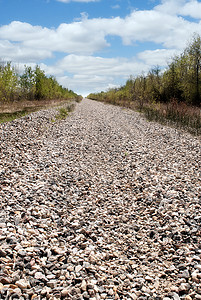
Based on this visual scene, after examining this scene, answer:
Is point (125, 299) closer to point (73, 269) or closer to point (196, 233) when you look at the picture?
point (73, 269)

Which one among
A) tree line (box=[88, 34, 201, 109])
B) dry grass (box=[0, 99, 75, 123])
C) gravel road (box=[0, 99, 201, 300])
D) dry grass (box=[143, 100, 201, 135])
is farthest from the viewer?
tree line (box=[88, 34, 201, 109])

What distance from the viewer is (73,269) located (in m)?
4.77

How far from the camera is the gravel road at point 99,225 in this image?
446cm

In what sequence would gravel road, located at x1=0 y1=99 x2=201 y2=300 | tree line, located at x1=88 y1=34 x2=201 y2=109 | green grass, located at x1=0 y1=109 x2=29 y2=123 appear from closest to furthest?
gravel road, located at x1=0 y1=99 x2=201 y2=300
green grass, located at x1=0 y1=109 x2=29 y2=123
tree line, located at x1=88 y1=34 x2=201 y2=109

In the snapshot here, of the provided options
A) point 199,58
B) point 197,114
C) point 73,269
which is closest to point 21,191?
point 73,269

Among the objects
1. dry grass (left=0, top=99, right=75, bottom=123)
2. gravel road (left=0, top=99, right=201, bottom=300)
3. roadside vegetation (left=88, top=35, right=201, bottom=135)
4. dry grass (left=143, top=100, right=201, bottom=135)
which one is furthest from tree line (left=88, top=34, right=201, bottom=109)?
gravel road (left=0, top=99, right=201, bottom=300)

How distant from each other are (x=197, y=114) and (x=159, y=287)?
78.1 ft

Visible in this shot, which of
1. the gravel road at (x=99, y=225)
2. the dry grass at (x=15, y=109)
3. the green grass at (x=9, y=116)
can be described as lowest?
the gravel road at (x=99, y=225)

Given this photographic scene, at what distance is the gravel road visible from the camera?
14.6ft

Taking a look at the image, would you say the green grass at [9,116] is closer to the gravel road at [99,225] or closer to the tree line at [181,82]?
the gravel road at [99,225]

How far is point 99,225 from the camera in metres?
6.61

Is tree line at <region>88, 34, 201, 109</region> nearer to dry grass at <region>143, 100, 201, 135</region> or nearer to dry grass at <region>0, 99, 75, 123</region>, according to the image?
dry grass at <region>143, 100, 201, 135</region>

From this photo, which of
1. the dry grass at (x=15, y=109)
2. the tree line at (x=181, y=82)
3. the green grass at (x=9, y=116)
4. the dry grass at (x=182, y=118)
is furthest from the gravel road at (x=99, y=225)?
the tree line at (x=181, y=82)

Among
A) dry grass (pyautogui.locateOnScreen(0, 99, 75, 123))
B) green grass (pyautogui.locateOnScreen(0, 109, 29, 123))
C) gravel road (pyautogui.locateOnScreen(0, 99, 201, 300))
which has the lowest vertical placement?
gravel road (pyautogui.locateOnScreen(0, 99, 201, 300))
